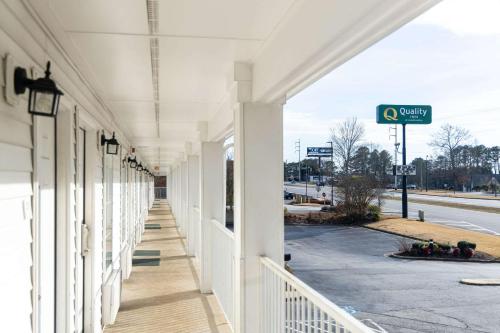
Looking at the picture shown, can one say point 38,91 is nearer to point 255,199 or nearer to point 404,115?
point 255,199

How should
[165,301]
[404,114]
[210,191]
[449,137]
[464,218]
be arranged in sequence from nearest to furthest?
[165,301] < [210,191] < [404,114] < [449,137] < [464,218]

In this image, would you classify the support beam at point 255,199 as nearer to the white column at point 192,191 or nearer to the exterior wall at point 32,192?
the exterior wall at point 32,192

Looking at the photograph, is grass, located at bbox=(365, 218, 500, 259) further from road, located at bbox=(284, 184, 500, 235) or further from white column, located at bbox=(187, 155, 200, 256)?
white column, located at bbox=(187, 155, 200, 256)

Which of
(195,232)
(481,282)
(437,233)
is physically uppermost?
(195,232)

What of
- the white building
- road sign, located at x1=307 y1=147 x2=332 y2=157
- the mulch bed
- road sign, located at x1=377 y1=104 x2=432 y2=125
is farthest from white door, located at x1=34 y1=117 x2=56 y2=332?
road sign, located at x1=307 y1=147 x2=332 y2=157

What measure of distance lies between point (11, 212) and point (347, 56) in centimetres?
157

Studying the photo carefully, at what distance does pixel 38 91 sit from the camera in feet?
6.50

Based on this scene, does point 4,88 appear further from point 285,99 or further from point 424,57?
point 424,57

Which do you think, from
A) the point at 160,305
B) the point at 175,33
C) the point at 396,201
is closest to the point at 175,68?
the point at 175,33

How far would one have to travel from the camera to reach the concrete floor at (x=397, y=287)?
785cm

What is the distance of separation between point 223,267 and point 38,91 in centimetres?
355

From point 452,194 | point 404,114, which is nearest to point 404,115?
point 404,114

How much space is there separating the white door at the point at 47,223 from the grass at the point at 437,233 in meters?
14.1

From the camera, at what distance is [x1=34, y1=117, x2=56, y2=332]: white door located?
2.46 m
